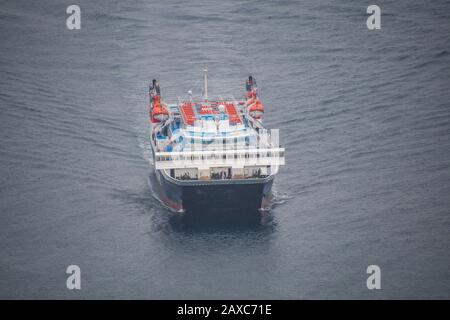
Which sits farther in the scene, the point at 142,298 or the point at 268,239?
the point at 268,239

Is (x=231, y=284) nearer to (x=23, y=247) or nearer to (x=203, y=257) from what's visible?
(x=203, y=257)

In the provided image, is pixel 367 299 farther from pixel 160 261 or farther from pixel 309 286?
pixel 160 261

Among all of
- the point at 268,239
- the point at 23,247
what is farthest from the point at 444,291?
the point at 23,247

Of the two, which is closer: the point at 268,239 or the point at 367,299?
the point at 367,299

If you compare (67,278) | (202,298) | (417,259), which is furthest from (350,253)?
(67,278)

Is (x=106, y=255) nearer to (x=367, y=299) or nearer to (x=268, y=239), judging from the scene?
(x=268, y=239)
